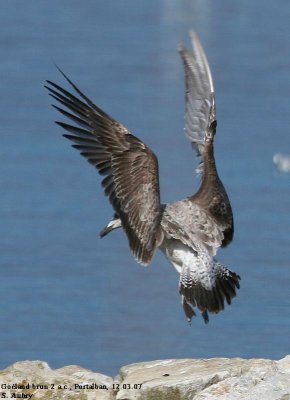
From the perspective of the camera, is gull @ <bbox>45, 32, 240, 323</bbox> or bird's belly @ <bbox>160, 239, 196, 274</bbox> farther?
bird's belly @ <bbox>160, 239, 196, 274</bbox>

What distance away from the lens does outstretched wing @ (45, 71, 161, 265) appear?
8289 mm

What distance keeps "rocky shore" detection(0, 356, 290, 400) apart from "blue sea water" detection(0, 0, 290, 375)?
2.08 m

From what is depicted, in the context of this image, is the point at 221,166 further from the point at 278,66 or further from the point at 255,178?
the point at 278,66

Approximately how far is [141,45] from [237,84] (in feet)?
5.05

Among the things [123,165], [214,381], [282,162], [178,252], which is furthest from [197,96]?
[214,381]

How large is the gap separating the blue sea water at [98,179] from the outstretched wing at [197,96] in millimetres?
1141

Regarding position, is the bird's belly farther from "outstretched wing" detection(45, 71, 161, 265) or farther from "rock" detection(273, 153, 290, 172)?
"rock" detection(273, 153, 290, 172)

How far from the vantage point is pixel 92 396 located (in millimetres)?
6809

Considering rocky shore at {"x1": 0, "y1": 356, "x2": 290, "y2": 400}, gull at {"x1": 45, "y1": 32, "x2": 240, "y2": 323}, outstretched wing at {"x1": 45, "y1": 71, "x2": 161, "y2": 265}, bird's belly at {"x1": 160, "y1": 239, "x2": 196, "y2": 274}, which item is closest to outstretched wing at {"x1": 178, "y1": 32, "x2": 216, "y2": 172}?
gull at {"x1": 45, "y1": 32, "x2": 240, "y2": 323}

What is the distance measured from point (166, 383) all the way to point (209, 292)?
1.66 metres

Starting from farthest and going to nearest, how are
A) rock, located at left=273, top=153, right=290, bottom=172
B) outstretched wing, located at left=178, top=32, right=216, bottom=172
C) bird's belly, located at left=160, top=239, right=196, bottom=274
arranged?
rock, located at left=273, top=153, right=290, bottom=172
outstretched wing, located at left=178, top=32, right=216, bottom=172
bird's belly, located at left=160, top=239, right=196, bottom=274

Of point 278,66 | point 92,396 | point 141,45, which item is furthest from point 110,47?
point 92,396

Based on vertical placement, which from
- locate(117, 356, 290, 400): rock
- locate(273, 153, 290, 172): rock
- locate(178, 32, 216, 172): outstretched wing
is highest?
locate(273, 153, 290, 172): rock

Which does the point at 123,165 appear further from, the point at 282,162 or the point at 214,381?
the point at 282,162
